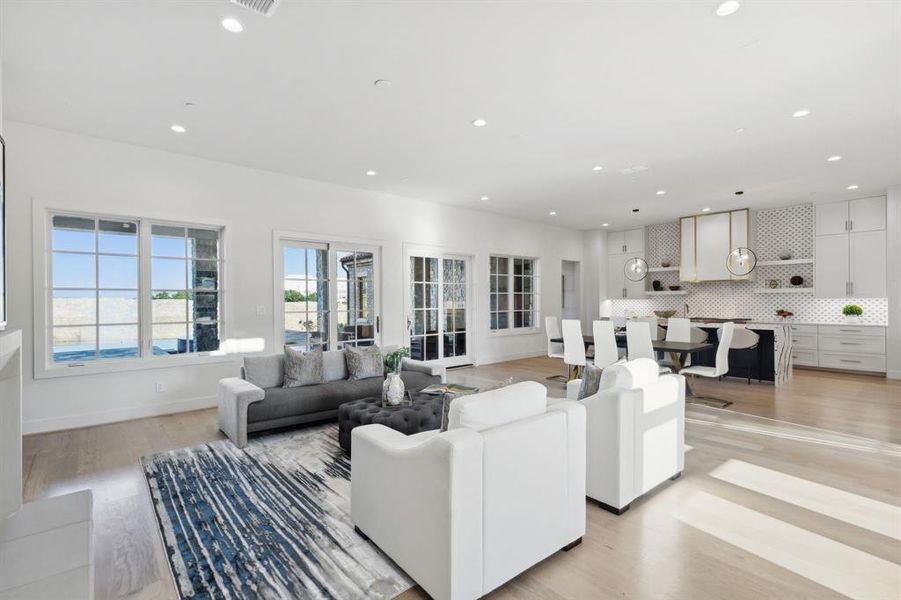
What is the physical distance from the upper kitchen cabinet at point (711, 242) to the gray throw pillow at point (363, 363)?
7.09 meters

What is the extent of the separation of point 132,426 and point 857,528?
5.80 meters

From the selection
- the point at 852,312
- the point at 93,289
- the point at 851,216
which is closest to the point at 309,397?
the point at 93,289

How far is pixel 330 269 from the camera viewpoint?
20.3ft

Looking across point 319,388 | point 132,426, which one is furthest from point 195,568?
point 132,426

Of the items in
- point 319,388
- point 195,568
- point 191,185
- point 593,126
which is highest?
point 593,126

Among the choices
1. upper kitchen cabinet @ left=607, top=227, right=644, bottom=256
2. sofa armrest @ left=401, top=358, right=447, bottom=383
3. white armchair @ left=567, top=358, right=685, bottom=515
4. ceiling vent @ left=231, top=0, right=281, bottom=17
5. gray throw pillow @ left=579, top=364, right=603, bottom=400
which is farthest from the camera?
upper kitchen cabinet @ left=607, top=227, right=644, bottom=256

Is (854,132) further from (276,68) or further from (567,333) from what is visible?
(276,68)

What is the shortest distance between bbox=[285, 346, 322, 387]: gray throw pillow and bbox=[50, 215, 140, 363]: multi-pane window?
184 centimetres

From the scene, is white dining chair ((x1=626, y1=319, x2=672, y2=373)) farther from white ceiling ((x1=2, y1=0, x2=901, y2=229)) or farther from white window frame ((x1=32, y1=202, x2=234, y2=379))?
white window frame ((x1=32, y1=202, x2=234, y2=379))

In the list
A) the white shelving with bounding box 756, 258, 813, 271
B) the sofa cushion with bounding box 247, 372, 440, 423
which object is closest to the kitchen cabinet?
the white shelving with bounding box 756, 258, 813, 271

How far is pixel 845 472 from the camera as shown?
3.16 meters

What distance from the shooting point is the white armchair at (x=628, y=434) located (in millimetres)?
2525

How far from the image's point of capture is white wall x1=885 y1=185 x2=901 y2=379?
665 cm

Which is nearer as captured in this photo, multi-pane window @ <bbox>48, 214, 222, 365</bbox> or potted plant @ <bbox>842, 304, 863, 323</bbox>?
multi-pane window @ <bbox>48, 214, 222, 365</bbox>
